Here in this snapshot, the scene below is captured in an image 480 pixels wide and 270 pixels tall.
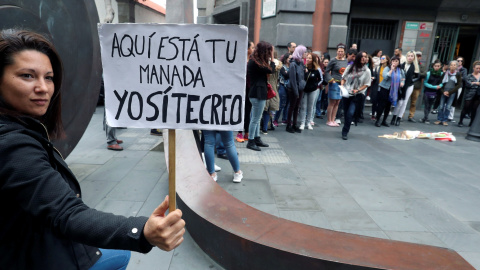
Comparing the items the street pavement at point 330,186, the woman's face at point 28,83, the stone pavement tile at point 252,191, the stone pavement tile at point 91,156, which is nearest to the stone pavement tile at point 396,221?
the street pavement at point 330,186

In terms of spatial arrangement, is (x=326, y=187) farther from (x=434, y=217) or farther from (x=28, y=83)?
(x=28, y=83)

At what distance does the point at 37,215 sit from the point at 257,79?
14.3ft

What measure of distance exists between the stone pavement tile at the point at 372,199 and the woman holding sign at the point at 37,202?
119 inches

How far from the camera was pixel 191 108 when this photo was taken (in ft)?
4.87

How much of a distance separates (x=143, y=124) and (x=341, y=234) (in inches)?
58.2

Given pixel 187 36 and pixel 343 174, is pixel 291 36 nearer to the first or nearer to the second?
pixel 343 174

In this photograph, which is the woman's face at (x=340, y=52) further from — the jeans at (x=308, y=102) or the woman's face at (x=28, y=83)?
the woman's face at (x=28, y=83)

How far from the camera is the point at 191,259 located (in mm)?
2475

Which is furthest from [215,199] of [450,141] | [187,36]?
[450,141]

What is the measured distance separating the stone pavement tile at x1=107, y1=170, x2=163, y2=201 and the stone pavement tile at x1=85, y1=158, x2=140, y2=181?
12cm

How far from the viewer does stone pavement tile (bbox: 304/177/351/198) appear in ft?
12.4

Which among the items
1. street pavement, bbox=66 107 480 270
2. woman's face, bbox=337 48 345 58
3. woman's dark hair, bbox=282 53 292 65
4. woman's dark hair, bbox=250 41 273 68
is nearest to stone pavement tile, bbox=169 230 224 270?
street pavement, bbox=66 107 480 270

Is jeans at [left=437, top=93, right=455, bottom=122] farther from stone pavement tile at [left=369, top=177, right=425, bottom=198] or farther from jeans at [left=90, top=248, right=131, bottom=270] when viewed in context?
jeans at [left=90, top=248, right=131, bottom=270]

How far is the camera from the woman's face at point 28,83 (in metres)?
1.08
